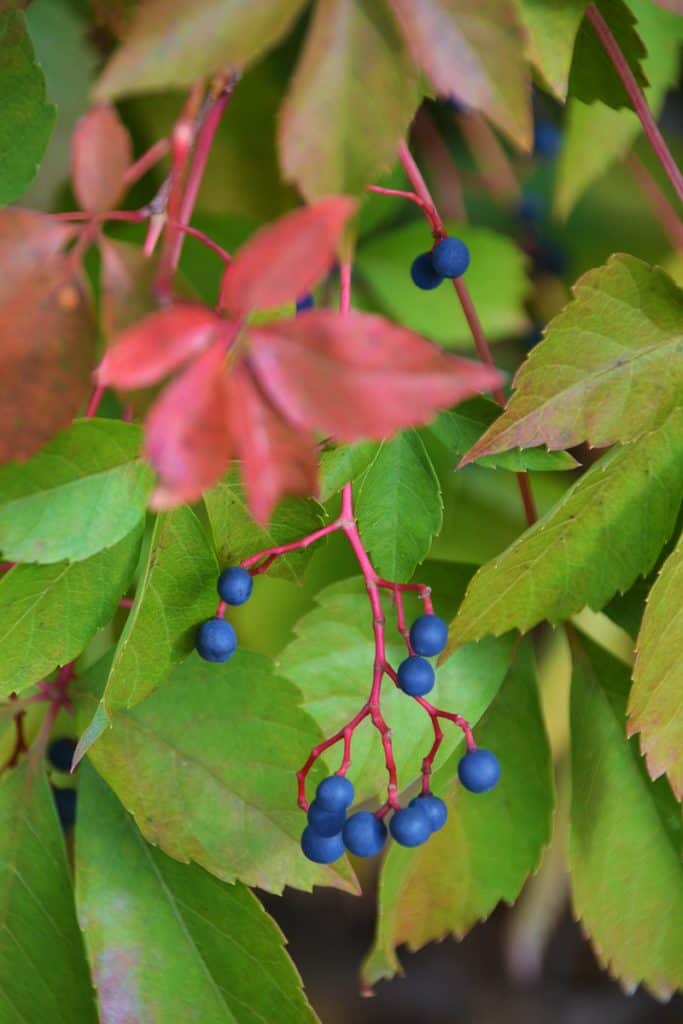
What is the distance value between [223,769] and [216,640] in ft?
0.38

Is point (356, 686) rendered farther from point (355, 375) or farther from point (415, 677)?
point (355, 375)

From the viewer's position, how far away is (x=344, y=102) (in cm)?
48

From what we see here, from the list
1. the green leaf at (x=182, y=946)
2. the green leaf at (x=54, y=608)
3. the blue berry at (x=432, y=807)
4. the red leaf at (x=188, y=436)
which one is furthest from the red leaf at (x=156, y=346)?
the green leaf at (x=182, y=946)

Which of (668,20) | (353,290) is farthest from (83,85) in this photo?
(668,20)

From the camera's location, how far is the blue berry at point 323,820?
2.20 feet

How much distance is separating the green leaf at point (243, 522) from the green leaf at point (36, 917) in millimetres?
266

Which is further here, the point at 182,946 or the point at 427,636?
the point at 182,946

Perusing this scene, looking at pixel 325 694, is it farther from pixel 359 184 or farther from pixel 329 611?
pixel 359 184

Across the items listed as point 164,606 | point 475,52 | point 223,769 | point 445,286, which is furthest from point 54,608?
point 445,286

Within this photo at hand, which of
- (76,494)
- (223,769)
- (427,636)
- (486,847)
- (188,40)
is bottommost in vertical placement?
(486,847)

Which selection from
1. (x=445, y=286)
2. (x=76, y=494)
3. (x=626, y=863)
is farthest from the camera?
(x=445, y=286)

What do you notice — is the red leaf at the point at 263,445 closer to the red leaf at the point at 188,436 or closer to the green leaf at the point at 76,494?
the red leaf at the point at 188,436

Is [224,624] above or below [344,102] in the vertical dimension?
below

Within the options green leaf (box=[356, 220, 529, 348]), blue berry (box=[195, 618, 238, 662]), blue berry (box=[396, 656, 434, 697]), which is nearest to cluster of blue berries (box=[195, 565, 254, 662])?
blue berry (box=[195, 618, 238, 662])
